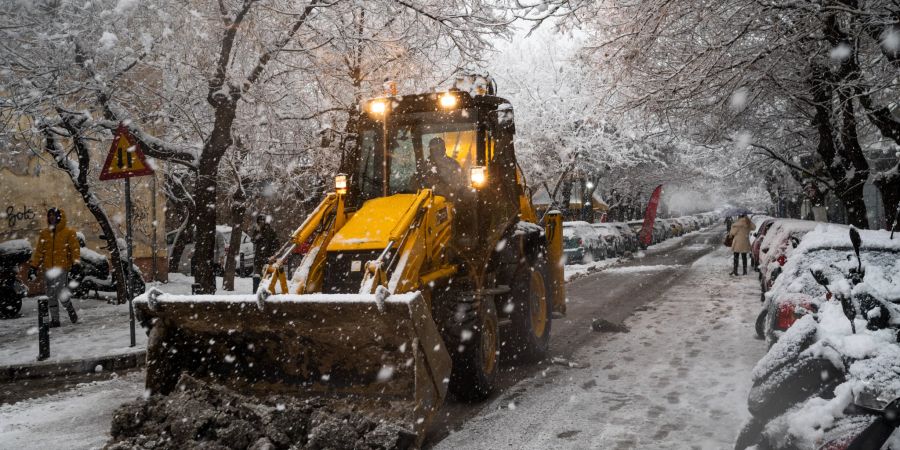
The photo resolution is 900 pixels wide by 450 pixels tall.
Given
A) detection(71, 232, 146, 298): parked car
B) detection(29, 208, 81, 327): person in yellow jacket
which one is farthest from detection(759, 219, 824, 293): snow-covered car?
detection(71, 232, 146, 298): parked car

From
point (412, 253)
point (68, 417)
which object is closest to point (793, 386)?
point (412, 253)

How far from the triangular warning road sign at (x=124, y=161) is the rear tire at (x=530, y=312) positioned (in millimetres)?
5313

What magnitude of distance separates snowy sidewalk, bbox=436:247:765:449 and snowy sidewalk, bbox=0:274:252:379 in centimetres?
546

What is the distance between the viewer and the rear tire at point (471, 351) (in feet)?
19.0

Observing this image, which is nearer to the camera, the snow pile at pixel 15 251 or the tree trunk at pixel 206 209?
the tree trunk at pixel 206 209

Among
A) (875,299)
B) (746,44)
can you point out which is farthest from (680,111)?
(875,299)

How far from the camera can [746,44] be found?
11664mm

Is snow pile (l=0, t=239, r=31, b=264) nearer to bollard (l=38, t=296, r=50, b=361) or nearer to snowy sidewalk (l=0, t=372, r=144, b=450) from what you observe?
bollard (l=38, t=296, r=50, b=361)

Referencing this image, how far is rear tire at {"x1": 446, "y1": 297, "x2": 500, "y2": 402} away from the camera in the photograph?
5789 millimetres

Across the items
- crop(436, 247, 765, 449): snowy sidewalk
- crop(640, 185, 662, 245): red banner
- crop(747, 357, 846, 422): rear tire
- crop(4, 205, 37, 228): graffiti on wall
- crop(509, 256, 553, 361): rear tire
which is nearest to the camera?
crop(747, 357, 846, 422): rear tire

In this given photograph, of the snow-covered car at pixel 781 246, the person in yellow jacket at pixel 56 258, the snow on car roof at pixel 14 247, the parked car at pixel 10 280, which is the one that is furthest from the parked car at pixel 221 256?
the snow-covered car at pixel 781 246

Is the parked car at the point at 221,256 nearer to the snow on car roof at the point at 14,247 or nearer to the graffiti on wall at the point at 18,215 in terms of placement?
the graffiti on wall at the point at 18,215

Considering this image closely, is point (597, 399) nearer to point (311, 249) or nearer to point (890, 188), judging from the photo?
point (311, 249)

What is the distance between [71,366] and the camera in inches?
323
